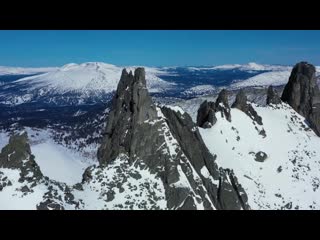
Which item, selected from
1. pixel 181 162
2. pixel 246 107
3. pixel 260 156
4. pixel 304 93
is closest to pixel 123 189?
pixel 181 162

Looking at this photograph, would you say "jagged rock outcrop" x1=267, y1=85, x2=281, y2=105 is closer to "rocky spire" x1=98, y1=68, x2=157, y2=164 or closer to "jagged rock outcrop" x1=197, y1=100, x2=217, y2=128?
"jagged rock outcrop" x1=197, y1=100, x2=217, y2=128

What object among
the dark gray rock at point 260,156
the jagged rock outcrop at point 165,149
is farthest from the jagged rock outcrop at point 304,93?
the jagged rock outcrop at point 165,149

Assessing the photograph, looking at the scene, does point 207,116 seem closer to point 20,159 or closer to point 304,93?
point 304,93

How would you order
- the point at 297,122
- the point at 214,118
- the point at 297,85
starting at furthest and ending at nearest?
1. the point at 297,85
2. the point at 297,122
3. the point at 214,118

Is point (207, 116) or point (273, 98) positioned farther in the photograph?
point (273, 98)
